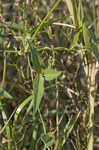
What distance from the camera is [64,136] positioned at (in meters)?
0.89

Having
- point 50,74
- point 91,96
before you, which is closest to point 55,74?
point 50,74

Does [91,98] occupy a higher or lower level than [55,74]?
lower

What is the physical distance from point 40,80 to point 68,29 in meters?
0.34

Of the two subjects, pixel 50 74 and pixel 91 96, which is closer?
pixel 50 74

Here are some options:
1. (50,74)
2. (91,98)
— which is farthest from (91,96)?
(50,74)

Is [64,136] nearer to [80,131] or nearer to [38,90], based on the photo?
[80,131]

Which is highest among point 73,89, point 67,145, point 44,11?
point 44,11

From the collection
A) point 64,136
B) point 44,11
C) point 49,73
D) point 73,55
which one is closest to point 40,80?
point 49,73

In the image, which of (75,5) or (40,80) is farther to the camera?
(75,5)

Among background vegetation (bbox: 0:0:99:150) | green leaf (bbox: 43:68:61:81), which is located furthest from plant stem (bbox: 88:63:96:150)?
green leaf (bbox: 43:68:61:81)

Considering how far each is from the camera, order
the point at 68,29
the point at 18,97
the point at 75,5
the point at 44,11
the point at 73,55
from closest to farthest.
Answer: the point at 75,5 → the point at 68,29 → the point at 73,55 → the point at 18,97 → the point at 44,11

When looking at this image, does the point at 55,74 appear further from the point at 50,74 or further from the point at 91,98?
the point at 91,98

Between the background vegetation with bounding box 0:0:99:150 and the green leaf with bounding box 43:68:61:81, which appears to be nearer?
the green leaf with bounding box 43:68:61:81

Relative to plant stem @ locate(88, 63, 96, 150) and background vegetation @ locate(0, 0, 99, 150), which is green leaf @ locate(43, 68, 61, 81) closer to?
background vegetation @ locate(0, 0, 99, 150)
